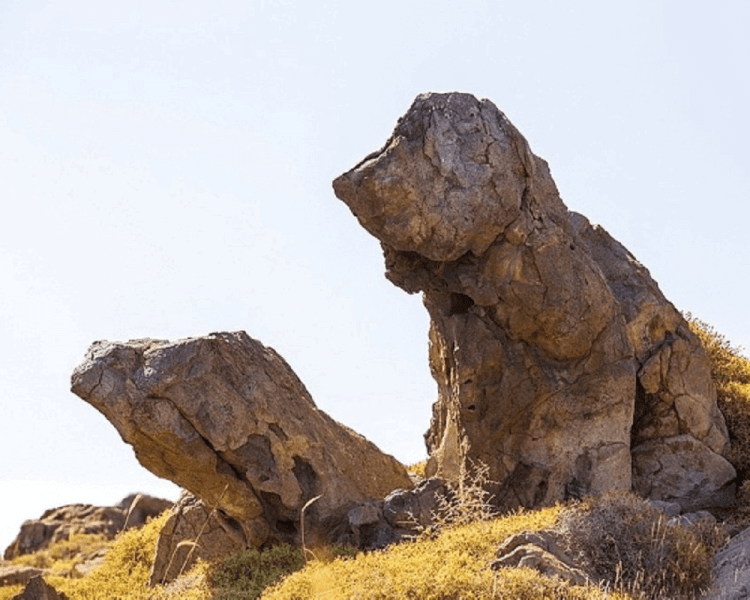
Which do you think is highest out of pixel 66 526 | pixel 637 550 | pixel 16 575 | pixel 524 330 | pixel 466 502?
pixel 524 330

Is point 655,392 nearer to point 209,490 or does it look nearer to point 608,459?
point 608,459

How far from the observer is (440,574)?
12.7 metres

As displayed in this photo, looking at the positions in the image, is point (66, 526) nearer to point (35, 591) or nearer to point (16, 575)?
point (16, 575)

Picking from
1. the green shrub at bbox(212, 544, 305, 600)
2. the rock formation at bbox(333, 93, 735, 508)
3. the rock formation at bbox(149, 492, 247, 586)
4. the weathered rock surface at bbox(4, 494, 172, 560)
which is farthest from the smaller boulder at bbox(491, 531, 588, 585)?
the weathered rock surface at bbox(4, 494, 172, 560)

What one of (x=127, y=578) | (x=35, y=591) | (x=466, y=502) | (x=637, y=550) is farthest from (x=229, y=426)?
(x=637, y=550)

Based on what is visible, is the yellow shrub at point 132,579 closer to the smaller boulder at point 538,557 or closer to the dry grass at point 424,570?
the dry grass at point 424,570

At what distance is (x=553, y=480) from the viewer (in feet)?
60.6

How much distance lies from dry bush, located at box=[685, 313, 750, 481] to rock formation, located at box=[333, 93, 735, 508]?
0.51 metres

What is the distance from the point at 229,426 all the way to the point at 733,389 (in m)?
Answer: 11.1

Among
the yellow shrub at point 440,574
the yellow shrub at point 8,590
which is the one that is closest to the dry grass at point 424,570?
the yellow shrub at point 440,574

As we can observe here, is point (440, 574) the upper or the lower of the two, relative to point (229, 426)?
lower

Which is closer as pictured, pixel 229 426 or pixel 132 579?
pixel 229 426

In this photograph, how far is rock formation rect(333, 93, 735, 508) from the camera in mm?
17641

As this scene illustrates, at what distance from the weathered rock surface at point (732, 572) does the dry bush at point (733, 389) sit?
Answer: 4.65 metres
